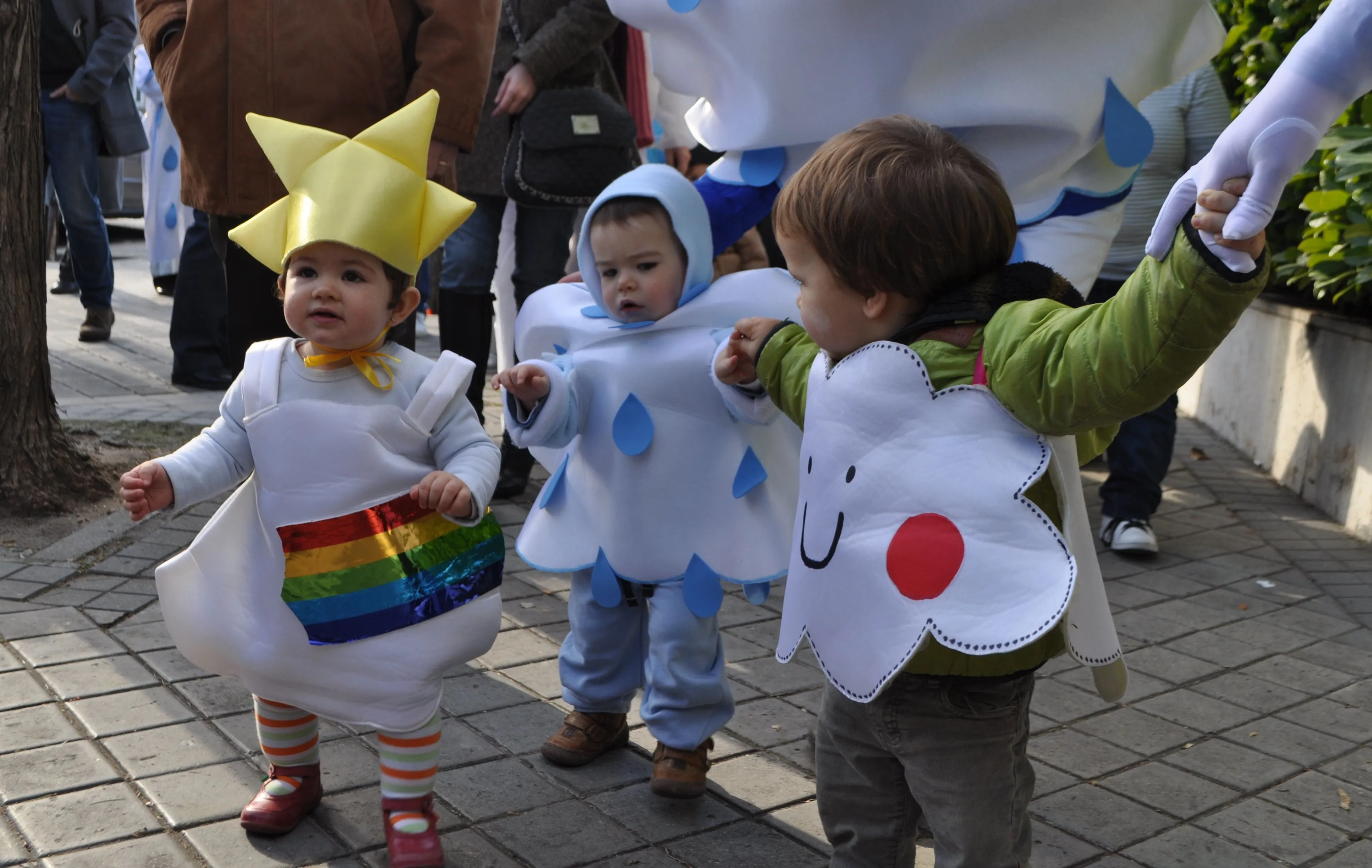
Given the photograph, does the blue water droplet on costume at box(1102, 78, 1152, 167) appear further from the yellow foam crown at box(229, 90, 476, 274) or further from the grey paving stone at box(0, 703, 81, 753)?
the grey paving stone at box(0, 703, 81, 753)

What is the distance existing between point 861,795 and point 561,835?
80 centimetres

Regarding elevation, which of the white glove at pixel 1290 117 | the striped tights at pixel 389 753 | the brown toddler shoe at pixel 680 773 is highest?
the white glove at pixel 1290 117

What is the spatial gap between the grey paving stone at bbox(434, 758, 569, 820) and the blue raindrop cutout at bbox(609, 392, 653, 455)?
0.77 m

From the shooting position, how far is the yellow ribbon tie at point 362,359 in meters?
2.51

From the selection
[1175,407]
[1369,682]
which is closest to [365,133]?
[1369,682]

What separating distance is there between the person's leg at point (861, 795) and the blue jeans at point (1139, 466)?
10.5ft

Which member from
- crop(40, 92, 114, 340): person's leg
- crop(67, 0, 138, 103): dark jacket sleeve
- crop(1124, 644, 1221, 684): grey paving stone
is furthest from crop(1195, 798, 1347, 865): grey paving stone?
crop(40, 92, 114, 340): person's leg

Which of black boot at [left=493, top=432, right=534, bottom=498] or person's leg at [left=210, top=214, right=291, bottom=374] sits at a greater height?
person's leg at [left=210, top=214, right=291, bottom=374]

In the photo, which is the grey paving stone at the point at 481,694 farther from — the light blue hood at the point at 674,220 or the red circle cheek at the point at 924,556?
the red circle cheek at the point at 924,556

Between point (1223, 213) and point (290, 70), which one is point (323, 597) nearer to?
point (1223, 213)

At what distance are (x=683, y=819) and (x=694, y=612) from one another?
17.1 inches

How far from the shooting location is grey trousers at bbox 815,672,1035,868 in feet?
6.57

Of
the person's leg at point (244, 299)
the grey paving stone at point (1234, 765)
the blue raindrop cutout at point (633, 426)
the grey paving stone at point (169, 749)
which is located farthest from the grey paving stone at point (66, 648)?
the grey paving stone at point (1234, 765)

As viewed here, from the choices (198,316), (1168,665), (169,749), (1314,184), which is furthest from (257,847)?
(1314,184)
